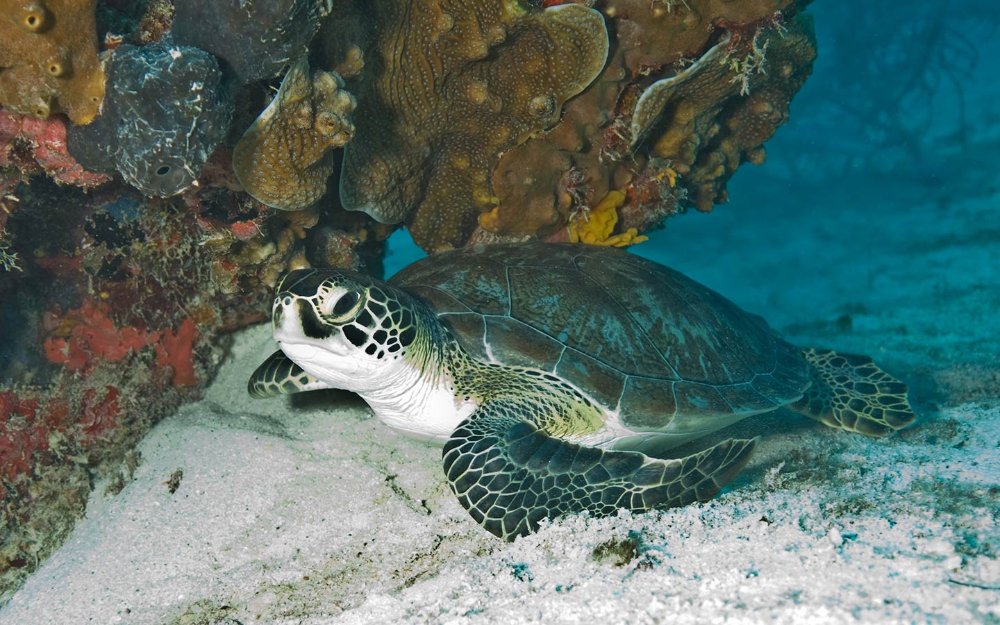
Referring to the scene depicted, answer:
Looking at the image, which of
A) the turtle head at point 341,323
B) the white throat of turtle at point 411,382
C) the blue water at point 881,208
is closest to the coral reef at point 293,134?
the turtle head at point 341,323

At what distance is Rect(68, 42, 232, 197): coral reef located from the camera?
236 centimetres

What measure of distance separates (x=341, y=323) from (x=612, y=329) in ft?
5.63

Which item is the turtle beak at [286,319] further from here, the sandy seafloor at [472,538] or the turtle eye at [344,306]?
the sandy seafloor at [472,538]

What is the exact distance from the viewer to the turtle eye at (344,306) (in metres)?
2.74

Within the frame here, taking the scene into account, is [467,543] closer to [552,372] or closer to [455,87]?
[552,372]

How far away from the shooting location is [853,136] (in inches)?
667

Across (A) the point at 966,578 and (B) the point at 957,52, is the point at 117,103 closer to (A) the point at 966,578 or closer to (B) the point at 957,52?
(A) the point at 966,578

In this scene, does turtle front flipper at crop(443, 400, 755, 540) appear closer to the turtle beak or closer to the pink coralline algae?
the turtle beak

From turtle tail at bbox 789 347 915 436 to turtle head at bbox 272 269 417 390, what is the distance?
3.17 m

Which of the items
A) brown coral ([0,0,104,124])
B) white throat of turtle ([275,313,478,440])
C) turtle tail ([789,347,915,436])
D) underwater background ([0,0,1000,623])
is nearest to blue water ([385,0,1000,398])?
turtle tail ([789,347,915,436])

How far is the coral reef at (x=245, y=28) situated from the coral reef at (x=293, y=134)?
0.19 m

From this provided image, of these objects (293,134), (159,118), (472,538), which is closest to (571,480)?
(472,538)

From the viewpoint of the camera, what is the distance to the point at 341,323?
281 cm

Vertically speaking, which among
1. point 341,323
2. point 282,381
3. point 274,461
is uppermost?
point 341,323
